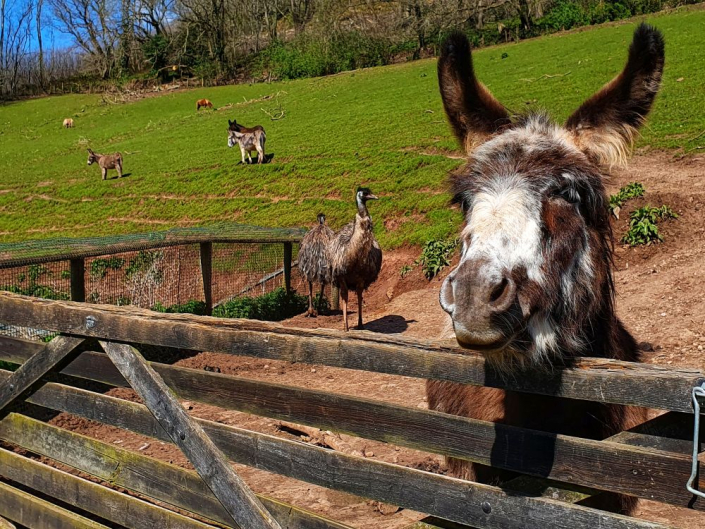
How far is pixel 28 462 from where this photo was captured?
4500 mm

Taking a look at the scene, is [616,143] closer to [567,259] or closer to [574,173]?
[574,173]

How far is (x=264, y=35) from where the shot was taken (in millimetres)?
68188

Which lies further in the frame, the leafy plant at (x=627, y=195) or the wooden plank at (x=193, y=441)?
the leafy plant at (x=627, y=195)

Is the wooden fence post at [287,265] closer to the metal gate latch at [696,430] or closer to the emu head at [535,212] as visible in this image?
the emu head at [535,212]

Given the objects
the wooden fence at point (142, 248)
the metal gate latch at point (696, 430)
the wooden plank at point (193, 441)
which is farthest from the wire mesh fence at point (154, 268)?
the metal gate latch at point (696, 430)

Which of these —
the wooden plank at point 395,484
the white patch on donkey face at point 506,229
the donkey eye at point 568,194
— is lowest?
the wooden plank at point 395,484

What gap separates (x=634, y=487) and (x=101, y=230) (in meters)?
20.9

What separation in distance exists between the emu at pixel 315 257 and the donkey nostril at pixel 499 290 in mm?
9767

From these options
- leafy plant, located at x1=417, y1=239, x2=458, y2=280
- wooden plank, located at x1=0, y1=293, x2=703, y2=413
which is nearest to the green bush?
leafy plant, located at x1=417, y1=239, x2=458, y2=280

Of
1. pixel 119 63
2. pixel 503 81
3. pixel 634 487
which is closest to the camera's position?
pixel 634 487

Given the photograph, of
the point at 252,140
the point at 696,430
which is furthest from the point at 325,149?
the point at 696,430

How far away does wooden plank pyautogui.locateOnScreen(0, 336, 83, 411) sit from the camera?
395cm

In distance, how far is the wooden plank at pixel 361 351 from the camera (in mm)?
2123

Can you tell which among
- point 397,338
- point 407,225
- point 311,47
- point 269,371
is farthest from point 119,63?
point 397,338
